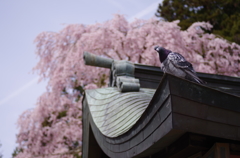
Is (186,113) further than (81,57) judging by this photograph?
No

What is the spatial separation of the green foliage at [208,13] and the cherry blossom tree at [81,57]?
5945mm

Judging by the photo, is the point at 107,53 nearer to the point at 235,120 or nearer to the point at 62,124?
the point at 62,124

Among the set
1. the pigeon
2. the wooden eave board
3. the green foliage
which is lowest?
the wooden eave board

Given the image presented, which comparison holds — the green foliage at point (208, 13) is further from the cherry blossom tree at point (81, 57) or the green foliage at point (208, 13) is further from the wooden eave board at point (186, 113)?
the wooden eave board at point (186, 113)

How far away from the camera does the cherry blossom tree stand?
11.7 meters

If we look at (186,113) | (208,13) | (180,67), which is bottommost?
(186,113)

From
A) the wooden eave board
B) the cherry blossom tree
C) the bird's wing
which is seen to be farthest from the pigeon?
the cherry blossom tree

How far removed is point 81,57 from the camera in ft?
39.0

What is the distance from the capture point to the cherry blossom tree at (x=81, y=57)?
460 inches

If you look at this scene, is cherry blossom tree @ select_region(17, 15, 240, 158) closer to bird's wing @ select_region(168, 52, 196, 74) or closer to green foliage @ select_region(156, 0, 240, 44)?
green foliage @ select_region(156, 0, 240, 44)

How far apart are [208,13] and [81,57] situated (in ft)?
38.2

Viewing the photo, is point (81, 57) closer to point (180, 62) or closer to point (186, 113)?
point (180, 62)

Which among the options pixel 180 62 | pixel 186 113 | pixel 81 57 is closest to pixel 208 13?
pixel 81 57

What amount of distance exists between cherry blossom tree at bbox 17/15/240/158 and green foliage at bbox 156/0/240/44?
234 inches
